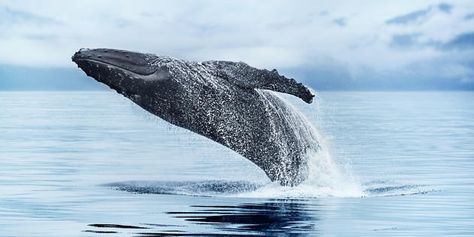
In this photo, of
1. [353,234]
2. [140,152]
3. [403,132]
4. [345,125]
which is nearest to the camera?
[353,234]

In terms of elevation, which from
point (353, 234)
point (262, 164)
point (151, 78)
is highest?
point (151, 78)

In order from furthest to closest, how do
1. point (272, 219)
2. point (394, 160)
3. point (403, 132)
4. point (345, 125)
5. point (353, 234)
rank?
point (345, 125) < point (403, 132) < point (394, 160) < point (272, 219) < point (353, 234)

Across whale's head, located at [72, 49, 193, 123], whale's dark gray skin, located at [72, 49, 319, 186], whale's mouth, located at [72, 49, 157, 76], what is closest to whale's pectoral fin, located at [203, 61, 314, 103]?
whale's dark gray skin, located at [72, 49, 319, 186]

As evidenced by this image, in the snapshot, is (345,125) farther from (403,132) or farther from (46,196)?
(46,196)

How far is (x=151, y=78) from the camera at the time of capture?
2067 cm

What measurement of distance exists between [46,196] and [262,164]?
4.06 meters

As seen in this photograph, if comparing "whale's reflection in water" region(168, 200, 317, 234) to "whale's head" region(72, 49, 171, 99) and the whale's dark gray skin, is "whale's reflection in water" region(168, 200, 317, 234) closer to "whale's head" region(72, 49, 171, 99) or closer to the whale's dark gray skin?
the whale's dark gray skin

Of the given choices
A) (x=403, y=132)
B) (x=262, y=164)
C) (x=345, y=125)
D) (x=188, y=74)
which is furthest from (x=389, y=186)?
(x=345, y=125)

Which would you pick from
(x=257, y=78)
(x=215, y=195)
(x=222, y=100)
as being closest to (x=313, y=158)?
(x=222, y=100)

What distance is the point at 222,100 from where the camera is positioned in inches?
825

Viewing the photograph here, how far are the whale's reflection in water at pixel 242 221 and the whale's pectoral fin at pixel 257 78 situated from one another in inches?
75.3

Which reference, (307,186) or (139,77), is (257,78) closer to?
(139,77)

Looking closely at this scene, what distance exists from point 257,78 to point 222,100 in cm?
113

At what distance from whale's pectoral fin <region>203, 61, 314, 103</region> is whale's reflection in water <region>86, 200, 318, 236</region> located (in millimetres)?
1913
